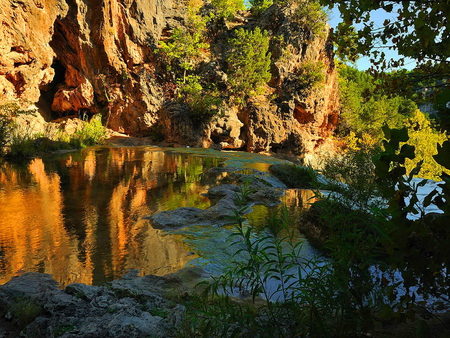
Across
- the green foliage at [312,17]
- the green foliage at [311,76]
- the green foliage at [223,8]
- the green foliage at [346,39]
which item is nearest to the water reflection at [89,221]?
the green foliage at [346,39]

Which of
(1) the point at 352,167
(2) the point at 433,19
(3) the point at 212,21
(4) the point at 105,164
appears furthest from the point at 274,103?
(2) the point at 433,19

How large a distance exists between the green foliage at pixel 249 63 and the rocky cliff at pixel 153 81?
133 cm

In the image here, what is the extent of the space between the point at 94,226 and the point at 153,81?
2162 cm

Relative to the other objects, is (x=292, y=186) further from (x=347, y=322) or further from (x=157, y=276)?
Result: (x=347, y=322)

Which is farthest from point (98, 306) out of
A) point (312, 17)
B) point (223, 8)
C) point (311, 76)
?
point (223, 8)

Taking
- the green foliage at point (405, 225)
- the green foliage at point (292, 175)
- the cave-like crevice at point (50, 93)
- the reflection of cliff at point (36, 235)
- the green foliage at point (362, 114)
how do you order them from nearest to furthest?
the green foliage at point (405, 225), the reflection of cliff at point (36, 235), the green foliage at point (292, 175), the cave-like crevice at point (50, 93), the green foliage at point (362, 114)

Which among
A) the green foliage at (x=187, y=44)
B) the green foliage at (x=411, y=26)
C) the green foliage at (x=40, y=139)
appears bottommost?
the green foliage at (x=40, y=139)

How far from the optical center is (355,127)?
3206 centimetres

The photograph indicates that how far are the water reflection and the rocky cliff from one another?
13.9 m

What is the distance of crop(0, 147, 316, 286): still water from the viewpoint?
3812mm

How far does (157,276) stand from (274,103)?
24362 mm

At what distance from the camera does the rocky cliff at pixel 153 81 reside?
2317 centimetres

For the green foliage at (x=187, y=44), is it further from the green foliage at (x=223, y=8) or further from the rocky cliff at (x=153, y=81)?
the green foliage at (x=223, y=8)

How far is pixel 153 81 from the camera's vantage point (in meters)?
25.1
